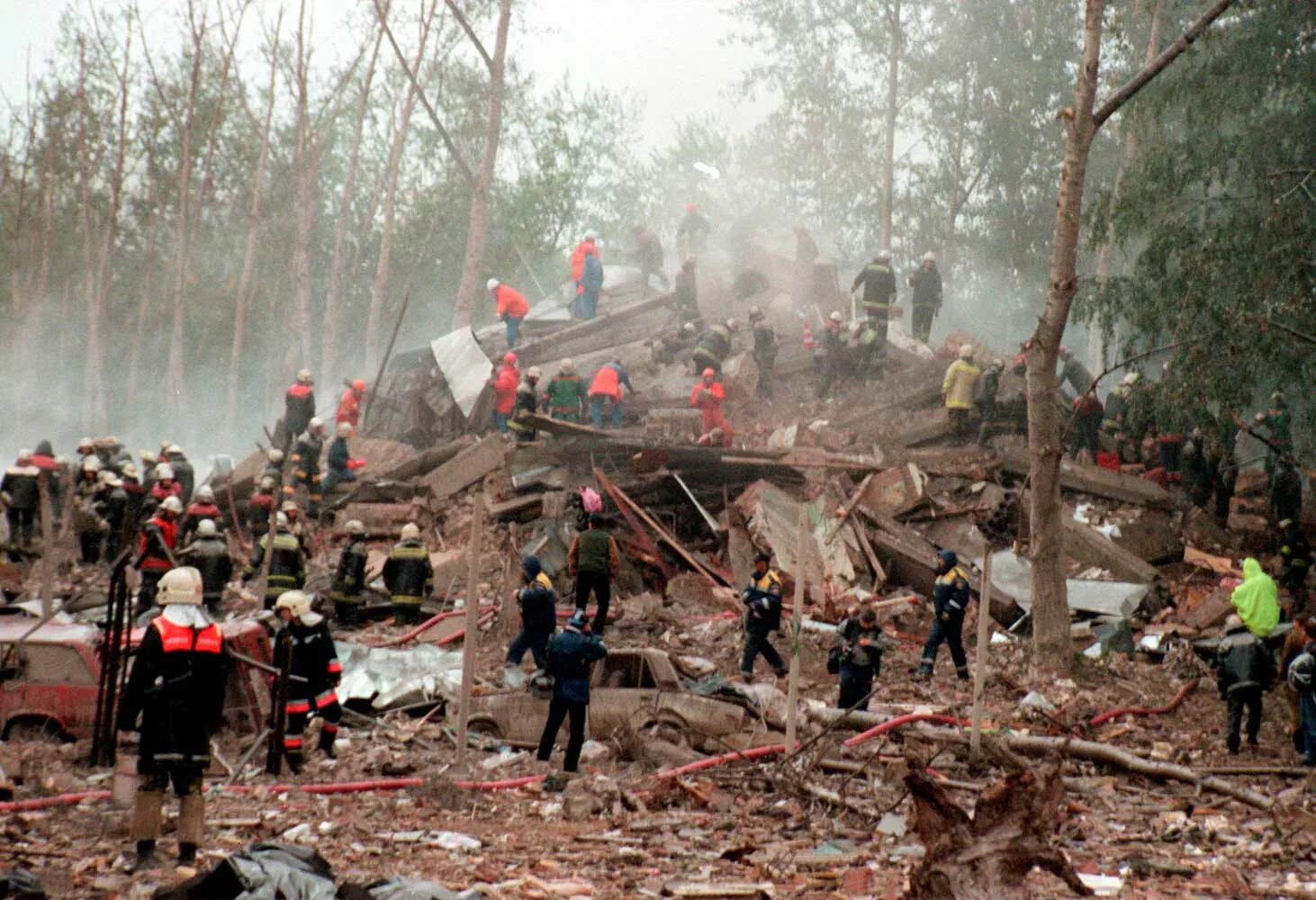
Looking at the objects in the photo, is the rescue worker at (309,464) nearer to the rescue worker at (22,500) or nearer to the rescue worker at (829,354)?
the rescue worker at (22,500)

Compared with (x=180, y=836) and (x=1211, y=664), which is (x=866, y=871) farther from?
(x=1211, y=664)

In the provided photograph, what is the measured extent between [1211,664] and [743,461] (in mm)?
7125

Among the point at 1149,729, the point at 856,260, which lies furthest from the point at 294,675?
the point at 856,260

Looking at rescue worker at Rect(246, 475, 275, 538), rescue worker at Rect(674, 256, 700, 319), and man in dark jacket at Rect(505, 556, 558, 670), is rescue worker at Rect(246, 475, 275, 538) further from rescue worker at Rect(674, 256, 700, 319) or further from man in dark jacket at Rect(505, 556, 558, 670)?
rescue worker at Rect(674, 256, 700, 319)

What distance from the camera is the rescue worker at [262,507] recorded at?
19.9 meters

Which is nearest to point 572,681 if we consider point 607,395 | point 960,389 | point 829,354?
point 607,395

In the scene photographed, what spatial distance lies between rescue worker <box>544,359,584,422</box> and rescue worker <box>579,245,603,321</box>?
24.8ft

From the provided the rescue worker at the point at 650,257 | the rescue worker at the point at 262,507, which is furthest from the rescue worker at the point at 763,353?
the rescue worker at the point at 262,507

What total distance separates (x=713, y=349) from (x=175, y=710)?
56.7ft

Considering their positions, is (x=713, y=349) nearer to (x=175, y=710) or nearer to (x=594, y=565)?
(x=594, y=565)

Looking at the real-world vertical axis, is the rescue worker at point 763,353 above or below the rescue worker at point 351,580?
above

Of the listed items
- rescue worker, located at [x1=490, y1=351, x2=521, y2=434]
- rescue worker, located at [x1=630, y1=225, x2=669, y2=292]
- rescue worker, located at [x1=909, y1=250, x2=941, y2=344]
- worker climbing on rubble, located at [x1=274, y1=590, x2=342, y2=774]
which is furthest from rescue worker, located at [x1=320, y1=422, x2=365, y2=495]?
rescue worker, located at [x1=630, y1=225, x2=669, y2=292]

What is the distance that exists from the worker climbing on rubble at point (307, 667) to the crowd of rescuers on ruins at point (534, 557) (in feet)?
0.05

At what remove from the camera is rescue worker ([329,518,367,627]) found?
662 inches
